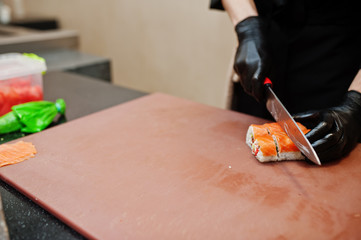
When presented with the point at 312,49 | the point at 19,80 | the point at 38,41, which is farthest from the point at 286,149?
the point at 38,41

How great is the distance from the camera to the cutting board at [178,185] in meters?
0.71

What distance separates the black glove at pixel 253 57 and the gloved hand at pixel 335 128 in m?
0.18

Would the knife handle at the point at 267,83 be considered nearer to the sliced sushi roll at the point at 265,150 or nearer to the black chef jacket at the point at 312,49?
the black chef jacket at the point at 312,49

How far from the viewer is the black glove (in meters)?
1.11

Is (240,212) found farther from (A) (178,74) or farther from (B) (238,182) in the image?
(A) (178,74)

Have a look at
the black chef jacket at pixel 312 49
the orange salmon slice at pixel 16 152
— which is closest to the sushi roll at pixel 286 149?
the black chef jacket at pixel 312 49

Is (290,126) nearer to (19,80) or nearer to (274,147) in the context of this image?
(274,147)

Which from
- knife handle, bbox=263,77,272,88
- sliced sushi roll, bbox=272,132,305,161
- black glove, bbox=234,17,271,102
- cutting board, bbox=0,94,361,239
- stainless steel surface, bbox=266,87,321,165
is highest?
black glove, bbox=234,17,271,102

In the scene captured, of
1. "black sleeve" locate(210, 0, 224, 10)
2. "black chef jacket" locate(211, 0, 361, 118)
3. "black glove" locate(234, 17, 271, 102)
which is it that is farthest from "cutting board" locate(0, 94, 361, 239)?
"black sleeve" locate(210, 0, 224, 10)

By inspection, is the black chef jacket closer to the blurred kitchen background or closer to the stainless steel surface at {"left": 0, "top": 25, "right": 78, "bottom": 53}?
the blurred kitchen background

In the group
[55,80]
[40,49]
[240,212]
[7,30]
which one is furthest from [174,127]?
[7,30]

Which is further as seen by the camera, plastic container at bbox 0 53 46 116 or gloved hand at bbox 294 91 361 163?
plastic container at bbox 0 53 46 116

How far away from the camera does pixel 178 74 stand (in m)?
3.24

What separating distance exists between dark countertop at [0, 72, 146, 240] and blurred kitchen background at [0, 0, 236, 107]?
0.71 m
